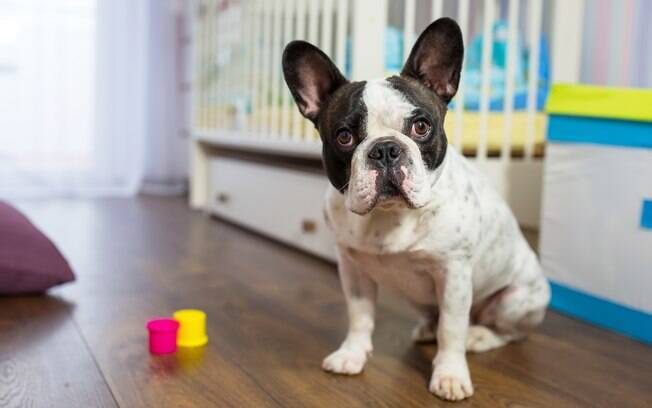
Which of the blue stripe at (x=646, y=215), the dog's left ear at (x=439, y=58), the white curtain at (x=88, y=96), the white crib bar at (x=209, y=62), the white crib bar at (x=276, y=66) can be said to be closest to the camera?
the dog's left ear at (x=439, y=58)

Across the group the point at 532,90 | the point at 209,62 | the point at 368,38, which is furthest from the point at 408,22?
the point at 209,62

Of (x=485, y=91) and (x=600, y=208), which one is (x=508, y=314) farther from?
(x=485, y=91)

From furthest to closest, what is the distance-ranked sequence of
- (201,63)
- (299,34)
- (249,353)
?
(201,63)
(299,34)
(249,353)

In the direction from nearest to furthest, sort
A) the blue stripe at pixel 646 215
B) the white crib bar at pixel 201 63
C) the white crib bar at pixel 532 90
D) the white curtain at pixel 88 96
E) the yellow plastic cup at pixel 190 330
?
the yellow plastic cup at pixel 190 330 < the blue stripe at pixel 646 215 < the white crib bar at pixel 532 90 < the white crib bar at pixel 201 63 < the white curtain at pixel 88 96

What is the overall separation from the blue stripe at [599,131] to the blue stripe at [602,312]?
413 mm

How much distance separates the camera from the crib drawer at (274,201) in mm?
2564

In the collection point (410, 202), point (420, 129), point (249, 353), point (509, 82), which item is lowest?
point (249, 353)

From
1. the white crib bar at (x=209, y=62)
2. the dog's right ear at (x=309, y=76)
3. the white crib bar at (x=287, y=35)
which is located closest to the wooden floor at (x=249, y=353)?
the dog's right ear at (x=309, y=76)

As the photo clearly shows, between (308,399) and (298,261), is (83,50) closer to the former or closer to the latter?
(298,261)

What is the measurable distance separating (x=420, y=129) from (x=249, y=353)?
0.63 m

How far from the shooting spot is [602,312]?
5.87 feet

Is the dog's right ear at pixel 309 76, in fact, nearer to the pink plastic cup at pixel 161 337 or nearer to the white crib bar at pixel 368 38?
the pink plastic cup at pixel 161 337

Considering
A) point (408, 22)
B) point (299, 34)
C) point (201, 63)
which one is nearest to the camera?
point (408, 22)

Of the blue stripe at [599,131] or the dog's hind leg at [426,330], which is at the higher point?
the blue stripe at [599,131]
